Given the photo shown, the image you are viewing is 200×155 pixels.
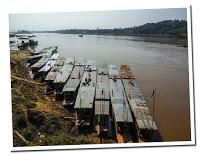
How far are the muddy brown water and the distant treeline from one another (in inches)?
1.4

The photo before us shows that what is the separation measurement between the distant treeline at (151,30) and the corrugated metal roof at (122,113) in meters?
0.51

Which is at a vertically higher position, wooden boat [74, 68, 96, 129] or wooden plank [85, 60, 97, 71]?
wooden plank [85, 60, 97, 71]

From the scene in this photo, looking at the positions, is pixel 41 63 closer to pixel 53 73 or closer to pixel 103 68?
pixel 53 73

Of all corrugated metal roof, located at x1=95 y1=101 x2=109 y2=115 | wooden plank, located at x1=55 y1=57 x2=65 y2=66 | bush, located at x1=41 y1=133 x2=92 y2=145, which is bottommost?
bush, located at x1=41 y1=133 x2=92 y2=145

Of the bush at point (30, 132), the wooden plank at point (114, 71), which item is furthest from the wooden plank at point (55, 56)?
the bush at point (30, 132)

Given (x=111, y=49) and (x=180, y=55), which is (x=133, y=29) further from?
(x=180, y=55)

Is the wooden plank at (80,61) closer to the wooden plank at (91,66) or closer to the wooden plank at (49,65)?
the wooden plank at (91,66)

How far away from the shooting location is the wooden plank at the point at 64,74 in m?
2.00

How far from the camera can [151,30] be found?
6.64 ft

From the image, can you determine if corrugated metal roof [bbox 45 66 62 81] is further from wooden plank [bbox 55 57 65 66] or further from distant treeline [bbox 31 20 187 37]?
distant treeline [bbox 31 20 187 37]

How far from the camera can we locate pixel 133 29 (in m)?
2.02

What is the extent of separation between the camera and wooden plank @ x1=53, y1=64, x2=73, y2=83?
6.57 ft

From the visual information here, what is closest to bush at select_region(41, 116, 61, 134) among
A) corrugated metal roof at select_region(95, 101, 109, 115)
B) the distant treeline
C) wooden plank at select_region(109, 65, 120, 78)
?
corrugated metal roof at select_region(95, 101, 109, 115)

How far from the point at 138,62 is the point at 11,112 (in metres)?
0.94
